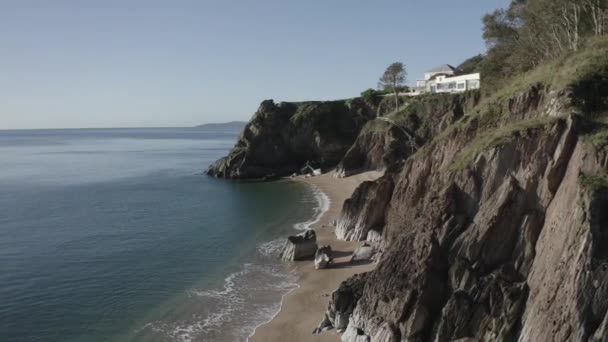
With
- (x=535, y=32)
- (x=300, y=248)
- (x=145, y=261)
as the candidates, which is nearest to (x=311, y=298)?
(x=300, y=248)

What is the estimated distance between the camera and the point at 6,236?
4791 centimetres

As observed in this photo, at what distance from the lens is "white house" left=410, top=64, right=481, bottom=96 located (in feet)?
258

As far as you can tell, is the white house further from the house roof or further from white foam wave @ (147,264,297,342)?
white foam wave @ (147,264,297,342)

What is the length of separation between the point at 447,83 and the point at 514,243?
67.6 metres

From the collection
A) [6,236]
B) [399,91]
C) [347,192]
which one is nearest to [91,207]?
[6,236]

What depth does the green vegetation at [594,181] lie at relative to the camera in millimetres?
18906

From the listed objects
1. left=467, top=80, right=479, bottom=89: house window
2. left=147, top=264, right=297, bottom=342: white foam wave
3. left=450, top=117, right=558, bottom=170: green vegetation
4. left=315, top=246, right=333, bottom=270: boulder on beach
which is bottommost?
left=147, top=264, right=297, bottom=342: white foam wave

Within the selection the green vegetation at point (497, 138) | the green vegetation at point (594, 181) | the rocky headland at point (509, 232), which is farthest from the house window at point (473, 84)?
the green vegetation at point (594, 181)

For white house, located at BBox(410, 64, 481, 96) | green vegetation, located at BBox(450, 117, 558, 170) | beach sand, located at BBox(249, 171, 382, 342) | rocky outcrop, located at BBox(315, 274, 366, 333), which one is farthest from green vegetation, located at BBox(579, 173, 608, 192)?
white house, located at BBox(410, 64, 481, 96)

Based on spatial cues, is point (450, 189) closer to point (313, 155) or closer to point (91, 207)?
point (91, 207)

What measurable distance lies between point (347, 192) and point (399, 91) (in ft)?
137

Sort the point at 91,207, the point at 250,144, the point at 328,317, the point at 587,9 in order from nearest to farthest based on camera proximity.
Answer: the point at 328,317 → the point at 587,9 → the point at 91,207 → the point at 250,144

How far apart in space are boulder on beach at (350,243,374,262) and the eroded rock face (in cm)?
974

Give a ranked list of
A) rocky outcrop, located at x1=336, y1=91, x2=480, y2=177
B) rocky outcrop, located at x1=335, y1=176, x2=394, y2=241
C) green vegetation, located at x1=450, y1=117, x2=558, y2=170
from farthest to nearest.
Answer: rocky outcrop, located at x1=336, y1=91, x2=480, y2=177 < rocky outcrop, located at x1=335, y1=176, x2=394, y2=241 < green vegetation, located at x1=450, y1=117, x2=558, y2=170
